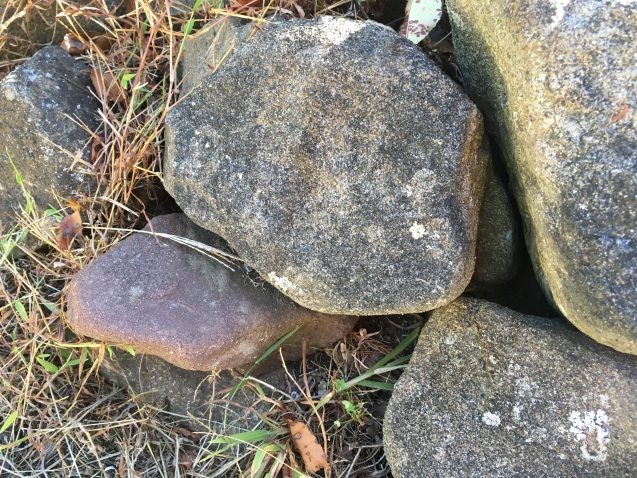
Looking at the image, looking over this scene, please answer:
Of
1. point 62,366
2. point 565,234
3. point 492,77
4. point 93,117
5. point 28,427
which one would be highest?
point 492,77

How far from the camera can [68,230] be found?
1.91 m

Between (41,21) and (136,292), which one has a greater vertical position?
(41,21)

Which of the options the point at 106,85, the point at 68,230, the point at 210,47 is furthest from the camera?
the point at 106,85

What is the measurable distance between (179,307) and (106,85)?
817 mm

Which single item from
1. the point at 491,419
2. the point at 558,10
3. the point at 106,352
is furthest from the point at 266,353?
the point at 558,10

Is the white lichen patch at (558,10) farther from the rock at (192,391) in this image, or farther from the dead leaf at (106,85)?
the dead leaf at (106,85)

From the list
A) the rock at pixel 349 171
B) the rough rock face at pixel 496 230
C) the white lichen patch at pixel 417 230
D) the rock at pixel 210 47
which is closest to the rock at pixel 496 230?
the rough rock face at pixel 496 230

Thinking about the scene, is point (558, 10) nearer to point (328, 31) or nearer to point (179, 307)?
point (328, 31)

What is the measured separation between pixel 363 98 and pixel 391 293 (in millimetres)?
460

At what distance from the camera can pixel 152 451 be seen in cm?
183

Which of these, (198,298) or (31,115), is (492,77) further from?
(31,115)

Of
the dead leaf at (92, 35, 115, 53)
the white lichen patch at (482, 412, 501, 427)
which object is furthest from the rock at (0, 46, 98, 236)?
the white lichen patch at (482, 412, 501, 427)

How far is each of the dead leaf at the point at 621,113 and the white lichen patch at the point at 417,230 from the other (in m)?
0.46

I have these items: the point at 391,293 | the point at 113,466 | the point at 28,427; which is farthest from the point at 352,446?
the point at 28,427
